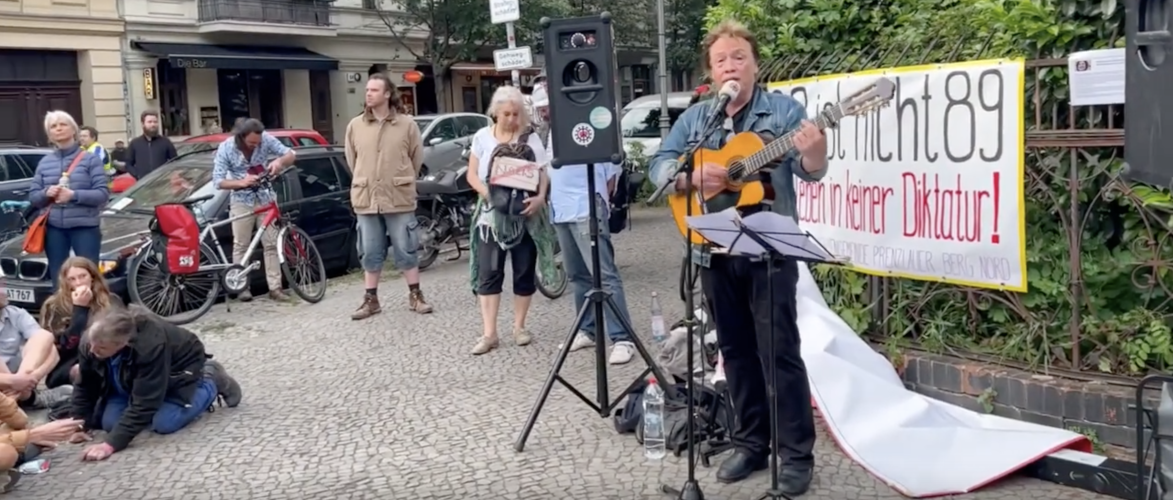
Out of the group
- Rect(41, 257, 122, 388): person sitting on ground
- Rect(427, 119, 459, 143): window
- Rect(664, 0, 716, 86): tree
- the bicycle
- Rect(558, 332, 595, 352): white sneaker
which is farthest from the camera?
Rect(664, 0, 716, 86): tree

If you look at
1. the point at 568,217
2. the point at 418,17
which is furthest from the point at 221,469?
the point at 418,17

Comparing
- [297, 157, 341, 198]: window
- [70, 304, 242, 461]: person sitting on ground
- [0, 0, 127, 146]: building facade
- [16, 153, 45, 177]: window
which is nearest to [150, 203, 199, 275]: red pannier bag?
[297, 157, 341, 198]: window

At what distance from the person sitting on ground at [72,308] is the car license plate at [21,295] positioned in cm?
252

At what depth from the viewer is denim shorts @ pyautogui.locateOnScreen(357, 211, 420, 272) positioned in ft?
28.2

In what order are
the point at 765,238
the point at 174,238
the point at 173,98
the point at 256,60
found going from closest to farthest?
1. the point at 765,238
2. the point at 174,238
3. the point at 173,98
4. the point at 256,60

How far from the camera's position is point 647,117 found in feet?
60.1

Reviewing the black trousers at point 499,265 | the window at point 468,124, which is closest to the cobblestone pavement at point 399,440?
the black trousers at point 499,265

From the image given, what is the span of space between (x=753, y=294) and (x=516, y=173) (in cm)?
279

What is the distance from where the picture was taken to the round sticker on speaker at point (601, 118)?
5402mm

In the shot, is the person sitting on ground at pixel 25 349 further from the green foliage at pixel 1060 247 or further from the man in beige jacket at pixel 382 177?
the green foliage at pixel 1060 247

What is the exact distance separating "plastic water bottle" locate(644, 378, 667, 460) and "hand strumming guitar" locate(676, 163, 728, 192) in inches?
44.6

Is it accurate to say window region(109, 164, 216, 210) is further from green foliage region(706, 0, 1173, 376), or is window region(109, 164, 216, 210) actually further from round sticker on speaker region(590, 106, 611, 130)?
green foliage region(706, 0, 1173, 376)

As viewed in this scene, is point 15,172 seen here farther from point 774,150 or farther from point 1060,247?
point 1060,247

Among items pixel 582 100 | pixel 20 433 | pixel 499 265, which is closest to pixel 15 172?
pixel 499 265
